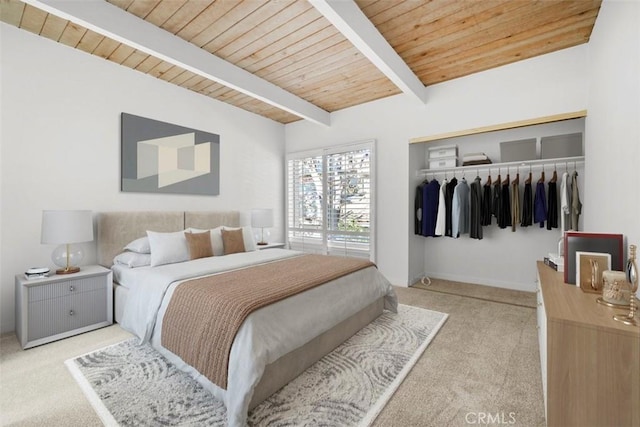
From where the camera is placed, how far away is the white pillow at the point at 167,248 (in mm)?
2738

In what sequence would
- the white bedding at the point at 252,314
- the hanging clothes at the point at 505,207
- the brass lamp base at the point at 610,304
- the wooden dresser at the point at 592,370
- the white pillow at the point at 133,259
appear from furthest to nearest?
the hanging clothes at the point at 505,207 → the white pillow at the point at 133,259 → the white bedding at the point at 252,314 → the brass lamp base at the point at 610,304 → the wooden dresser at the point at 592,370

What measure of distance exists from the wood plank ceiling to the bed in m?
1.67

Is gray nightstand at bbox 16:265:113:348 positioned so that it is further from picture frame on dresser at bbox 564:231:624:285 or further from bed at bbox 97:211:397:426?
picture frame on dresser at bbox 564:231:624:285

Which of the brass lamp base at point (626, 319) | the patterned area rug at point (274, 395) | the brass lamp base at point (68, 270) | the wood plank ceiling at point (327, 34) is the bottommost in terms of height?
the patterned area rug at point (274, 395)

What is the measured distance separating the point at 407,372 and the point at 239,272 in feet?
4.82

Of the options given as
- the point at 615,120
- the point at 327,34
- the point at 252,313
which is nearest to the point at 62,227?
the point at 252,313

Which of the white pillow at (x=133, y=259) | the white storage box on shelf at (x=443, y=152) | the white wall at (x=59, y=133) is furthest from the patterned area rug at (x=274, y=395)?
the white storage box on shelf at (x=443, y=152)

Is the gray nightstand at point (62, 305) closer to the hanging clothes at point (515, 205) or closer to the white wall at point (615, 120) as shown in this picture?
the white wall at point (615, 120)

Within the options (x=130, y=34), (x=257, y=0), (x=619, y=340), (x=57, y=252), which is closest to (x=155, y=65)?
(x=130, y=34)

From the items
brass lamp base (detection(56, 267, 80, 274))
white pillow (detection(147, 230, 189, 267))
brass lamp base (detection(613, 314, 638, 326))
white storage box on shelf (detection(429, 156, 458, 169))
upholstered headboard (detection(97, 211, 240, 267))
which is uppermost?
white storage box on shelf (detection(429, 156, 458, 169))

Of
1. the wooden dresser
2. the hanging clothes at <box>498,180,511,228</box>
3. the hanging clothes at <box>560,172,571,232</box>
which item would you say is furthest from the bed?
the hanging clothes at <box>560,172,571,232</box>

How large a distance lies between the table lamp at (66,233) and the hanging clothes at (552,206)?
4.81 m

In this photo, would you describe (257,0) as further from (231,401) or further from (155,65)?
(231,401)

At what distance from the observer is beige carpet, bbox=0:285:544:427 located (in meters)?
1.52
